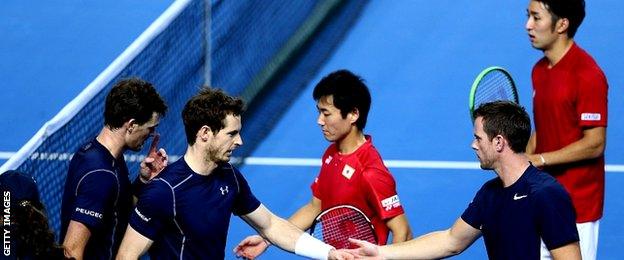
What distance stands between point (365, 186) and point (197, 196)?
4.02 ft

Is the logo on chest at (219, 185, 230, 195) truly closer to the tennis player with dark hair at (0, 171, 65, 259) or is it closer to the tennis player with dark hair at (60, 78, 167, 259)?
the tennis player with dark hair at (60, 78, 167, 259)

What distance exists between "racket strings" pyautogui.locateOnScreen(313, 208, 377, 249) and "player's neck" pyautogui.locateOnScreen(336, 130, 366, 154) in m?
0.53

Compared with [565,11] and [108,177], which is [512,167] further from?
[108,177]

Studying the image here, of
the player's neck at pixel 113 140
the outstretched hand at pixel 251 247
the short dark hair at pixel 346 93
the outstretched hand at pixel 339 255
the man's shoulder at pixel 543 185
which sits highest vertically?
the short dark hair at pixel 346 93

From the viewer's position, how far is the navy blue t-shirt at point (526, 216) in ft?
22.1

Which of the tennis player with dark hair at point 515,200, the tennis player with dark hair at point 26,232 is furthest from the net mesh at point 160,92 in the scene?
the tennis player with dark hair at point 515,200

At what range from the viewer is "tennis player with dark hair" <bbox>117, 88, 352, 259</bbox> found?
7.04 m

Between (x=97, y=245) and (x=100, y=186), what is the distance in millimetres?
396

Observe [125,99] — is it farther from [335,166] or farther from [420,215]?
[420,215]

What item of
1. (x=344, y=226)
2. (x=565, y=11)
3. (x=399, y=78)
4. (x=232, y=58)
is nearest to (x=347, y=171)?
(x=344, y=226)

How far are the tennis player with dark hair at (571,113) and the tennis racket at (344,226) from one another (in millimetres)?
1165

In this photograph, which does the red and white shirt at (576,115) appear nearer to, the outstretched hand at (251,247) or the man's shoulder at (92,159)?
the outstretched hand at (251,247)

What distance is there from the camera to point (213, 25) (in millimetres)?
12070

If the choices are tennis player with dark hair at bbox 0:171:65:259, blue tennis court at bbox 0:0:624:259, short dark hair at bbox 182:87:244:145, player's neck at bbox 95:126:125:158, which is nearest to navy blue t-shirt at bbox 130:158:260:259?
short dark hair at bbox 182:87:244:145
